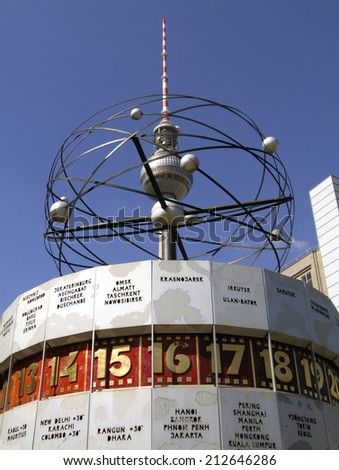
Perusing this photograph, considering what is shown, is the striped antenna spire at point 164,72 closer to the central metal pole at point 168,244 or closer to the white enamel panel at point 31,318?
the central metal pole at point 168,244

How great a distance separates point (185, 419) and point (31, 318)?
578 centimetres

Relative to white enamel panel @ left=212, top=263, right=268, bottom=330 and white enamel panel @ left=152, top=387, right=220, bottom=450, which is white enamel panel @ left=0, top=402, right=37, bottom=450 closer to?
white enamel panel @ left=152, top=387, right=220, bottom=450

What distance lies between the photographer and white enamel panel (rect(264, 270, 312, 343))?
15.3 m

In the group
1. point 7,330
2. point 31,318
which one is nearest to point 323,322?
point 31,318

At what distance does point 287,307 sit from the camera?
15.8 metres

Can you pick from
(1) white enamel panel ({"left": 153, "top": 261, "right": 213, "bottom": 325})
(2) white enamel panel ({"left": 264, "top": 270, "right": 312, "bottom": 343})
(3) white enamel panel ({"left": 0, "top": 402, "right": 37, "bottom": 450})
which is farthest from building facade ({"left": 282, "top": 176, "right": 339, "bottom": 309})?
(3) white enamel panel ({"left": 0, "top": 402, "right": 37, "bottom": 450})

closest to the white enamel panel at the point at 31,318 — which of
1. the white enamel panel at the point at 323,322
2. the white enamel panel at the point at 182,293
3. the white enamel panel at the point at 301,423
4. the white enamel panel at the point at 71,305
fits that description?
the white enamel panel at the point at 71,305

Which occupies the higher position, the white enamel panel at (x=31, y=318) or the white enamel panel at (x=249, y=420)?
the white enamel panel at (x=31, y=318)

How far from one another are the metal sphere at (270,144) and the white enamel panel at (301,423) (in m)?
8.01

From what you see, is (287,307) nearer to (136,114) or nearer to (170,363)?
(170,363)

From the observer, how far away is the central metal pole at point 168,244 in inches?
800

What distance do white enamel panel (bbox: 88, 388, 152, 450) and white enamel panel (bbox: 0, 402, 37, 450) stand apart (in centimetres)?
189

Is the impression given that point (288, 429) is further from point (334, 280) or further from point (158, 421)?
point (334, 280)

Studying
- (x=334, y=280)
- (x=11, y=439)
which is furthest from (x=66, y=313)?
(x=334, y=280)
